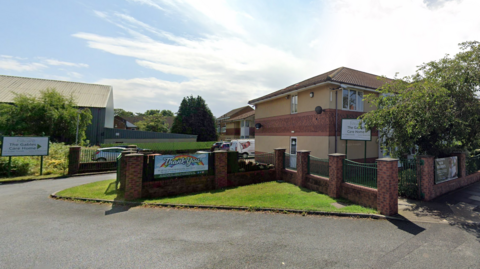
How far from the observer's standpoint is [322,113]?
13.9 meters

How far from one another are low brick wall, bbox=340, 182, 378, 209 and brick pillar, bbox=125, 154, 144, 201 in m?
7.80

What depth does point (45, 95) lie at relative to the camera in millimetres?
22250

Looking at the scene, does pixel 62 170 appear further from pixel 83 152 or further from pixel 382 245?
pixel 382 245

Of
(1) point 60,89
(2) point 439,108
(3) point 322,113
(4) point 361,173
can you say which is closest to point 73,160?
(3) point 322,113

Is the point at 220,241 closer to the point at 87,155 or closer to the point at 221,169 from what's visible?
the point at 221,169

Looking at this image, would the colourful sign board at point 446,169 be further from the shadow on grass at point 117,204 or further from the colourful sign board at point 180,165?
the shadow on grass at point 117,204

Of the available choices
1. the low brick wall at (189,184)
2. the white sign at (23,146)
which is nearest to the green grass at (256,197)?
the low brick wall at (189,184)

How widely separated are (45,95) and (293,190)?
86.0ft

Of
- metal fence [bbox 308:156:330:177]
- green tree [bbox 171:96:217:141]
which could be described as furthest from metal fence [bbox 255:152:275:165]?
green tree [bbox 171:96:217:141]

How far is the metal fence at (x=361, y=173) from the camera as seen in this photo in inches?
298

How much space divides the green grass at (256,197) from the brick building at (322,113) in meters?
5.00

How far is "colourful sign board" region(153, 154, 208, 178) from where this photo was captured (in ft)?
29.5

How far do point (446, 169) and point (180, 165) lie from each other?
36.9 ft

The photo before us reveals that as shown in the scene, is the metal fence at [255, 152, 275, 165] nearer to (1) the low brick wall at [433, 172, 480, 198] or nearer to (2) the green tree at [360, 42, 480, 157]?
(2) the green tree at [360, 42, 480, 157]
